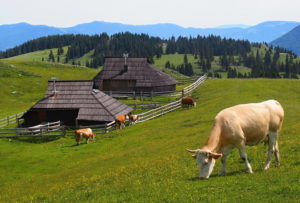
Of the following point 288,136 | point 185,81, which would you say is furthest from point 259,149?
point 185,81

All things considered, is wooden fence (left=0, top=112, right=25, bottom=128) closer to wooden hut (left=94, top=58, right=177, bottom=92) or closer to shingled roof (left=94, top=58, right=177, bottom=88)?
wooden hut (left=94, top=58, right=177, bottom=92)

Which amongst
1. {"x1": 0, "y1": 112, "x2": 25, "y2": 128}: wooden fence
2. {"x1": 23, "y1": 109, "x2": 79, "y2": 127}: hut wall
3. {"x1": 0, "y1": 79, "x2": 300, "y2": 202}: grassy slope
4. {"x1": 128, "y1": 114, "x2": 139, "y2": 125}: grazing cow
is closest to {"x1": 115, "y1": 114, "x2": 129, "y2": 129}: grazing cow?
{"x1": 128, "y1": 114, "x2": 139, "y2": 125}: grazing cow

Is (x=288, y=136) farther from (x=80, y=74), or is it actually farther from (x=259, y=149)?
(x=80, y=74)

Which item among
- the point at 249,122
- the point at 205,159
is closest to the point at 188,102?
the point at 249,122

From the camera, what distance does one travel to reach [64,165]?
81.8 feet

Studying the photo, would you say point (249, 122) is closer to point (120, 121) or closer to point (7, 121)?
point (120, 121)

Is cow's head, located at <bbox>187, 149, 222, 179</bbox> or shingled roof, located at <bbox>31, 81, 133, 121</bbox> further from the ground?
cow's head, located at <bbox>187, 149, 222, 179</bbox>

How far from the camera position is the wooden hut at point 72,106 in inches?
1564

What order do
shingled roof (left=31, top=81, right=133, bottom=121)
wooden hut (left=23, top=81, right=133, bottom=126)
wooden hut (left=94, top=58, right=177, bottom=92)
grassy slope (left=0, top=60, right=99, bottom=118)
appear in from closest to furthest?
shingled roof (left=31, top=81, right=133, bottom=121) < wooden hut (left=23, top=81, right=133, bottom=126) < wooden hut (left=94, top=58, right=177, bottom=92) < grassy slope (left=0, top=60, right=99, bottom=118)

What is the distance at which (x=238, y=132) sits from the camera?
1215cm

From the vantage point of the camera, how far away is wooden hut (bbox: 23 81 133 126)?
39719 mm

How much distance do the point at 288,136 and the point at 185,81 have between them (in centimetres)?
5880

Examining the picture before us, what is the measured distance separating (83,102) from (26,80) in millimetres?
55901

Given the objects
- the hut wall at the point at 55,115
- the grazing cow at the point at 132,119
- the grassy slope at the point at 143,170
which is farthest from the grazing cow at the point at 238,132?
the hut wall at the point at 55,115
